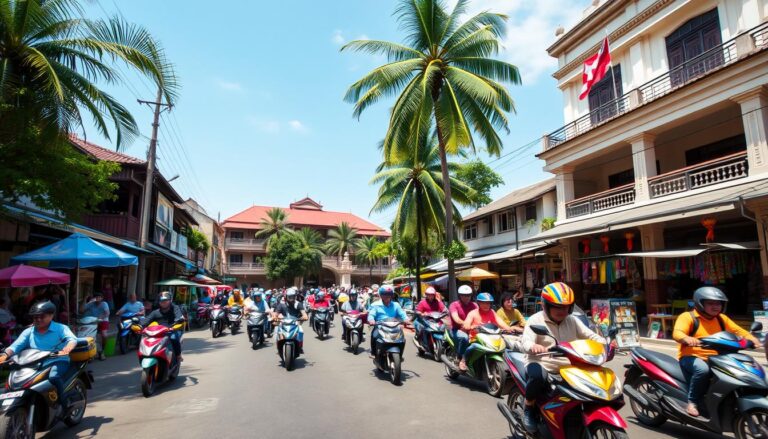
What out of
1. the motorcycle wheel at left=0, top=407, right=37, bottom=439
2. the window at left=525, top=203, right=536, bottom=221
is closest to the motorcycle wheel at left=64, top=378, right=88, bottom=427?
the motorcycle wheel at left=0, top=407, right=37, bottom=439

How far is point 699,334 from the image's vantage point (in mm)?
4766

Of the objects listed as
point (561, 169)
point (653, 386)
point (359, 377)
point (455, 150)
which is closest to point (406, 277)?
point (561, 169)

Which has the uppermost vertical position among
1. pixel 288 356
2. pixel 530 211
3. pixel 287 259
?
pixel 530 211

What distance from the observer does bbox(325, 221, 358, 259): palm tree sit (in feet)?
179

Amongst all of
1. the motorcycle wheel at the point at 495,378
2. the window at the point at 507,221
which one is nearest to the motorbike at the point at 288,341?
the motorcycle wheel at the point at 495,378

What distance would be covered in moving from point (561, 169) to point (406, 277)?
18238 mm

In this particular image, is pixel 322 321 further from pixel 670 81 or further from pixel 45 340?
pixel 670 81

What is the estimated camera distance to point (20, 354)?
4.71m

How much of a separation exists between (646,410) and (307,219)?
54.9 m

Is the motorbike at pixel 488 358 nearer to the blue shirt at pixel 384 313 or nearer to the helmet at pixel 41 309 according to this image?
the blue shirt at pixel 384 313

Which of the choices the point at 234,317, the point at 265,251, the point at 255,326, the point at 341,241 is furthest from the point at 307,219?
the point at 255,326

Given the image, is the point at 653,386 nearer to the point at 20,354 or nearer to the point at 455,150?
the point at 20,354

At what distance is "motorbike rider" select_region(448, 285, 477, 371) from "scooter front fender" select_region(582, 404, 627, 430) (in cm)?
386

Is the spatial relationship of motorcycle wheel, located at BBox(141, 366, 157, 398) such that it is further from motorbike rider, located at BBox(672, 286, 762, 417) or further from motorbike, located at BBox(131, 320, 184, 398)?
motorbike rider, located at BBox(672, 286, 762, 417)
